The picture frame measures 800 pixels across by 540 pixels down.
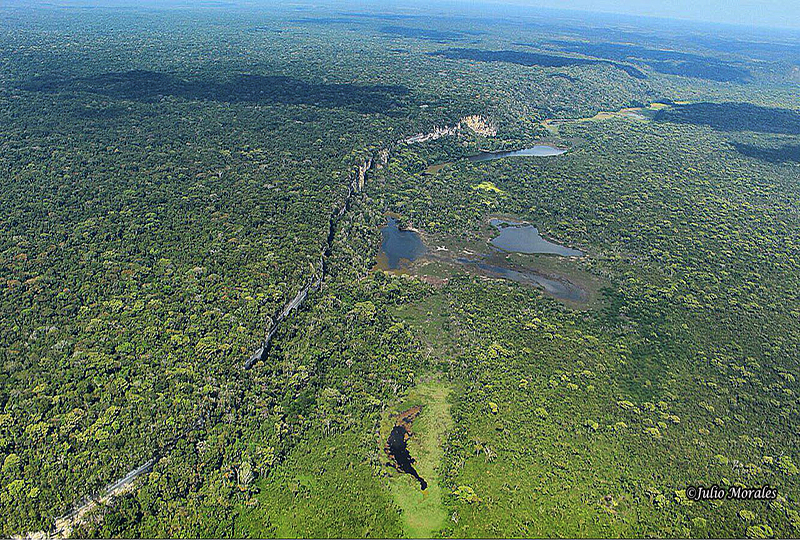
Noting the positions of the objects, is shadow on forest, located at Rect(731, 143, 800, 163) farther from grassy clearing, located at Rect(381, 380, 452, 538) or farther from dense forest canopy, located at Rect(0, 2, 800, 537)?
grassy clearing, located at Rect(381, 380, 452, 538)

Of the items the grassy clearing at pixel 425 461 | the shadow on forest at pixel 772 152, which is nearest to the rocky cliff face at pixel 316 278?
the grassy clearing at pixel 425 461

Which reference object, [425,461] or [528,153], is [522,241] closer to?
[425,461]

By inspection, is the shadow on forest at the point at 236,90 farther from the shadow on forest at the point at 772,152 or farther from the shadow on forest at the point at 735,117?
the shadow on forest at the point at 772,152

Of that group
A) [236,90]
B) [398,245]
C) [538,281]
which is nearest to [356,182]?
[398,245]

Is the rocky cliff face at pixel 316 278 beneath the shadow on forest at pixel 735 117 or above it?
beneath

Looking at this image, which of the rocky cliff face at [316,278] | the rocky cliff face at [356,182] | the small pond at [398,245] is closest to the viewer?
the rocky cliff face at [316,278]

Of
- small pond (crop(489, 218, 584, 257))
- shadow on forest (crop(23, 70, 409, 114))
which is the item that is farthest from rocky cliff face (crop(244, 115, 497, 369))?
small pond (crop(489, 218, 584, 257))

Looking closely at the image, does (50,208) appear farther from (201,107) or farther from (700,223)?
(700,223)
